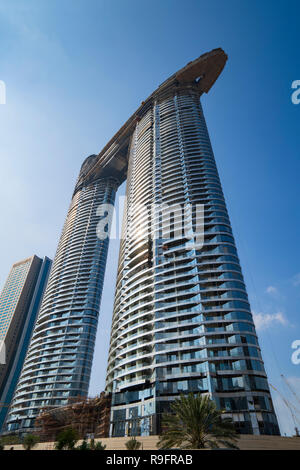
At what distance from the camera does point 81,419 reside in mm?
73000

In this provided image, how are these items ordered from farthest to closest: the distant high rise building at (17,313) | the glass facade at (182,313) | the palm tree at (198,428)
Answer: the distant high rise building at (17,313) → the glass facade at (182,313) → the palm tree at (198,428)

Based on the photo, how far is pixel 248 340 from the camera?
58.7 meters

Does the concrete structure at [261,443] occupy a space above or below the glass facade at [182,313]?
below

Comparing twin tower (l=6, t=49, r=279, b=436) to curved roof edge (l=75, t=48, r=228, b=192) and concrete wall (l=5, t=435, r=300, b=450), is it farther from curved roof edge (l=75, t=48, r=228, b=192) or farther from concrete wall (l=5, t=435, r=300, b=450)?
concrete wall (l=5, t=435, r=300, b=450)

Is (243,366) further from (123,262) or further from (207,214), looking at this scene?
(123,262)

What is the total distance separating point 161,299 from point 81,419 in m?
36.9

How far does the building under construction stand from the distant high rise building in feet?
240

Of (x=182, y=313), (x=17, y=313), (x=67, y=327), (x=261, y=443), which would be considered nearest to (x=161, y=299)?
(x=182, y=313)

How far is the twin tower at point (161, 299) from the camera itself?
57.1 metres

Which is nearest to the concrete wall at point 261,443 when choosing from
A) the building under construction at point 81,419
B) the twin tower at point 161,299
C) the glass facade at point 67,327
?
the twin tower at point 161,299

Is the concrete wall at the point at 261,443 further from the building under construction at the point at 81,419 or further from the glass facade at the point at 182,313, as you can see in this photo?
the building under construction at the point at 81,419

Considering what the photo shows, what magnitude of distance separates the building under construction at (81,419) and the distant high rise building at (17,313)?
73.1m

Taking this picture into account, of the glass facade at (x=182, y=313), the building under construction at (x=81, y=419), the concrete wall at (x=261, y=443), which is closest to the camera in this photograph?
the concrete wall at (x=261, y=443)

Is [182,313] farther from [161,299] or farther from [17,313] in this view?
[17,313]
